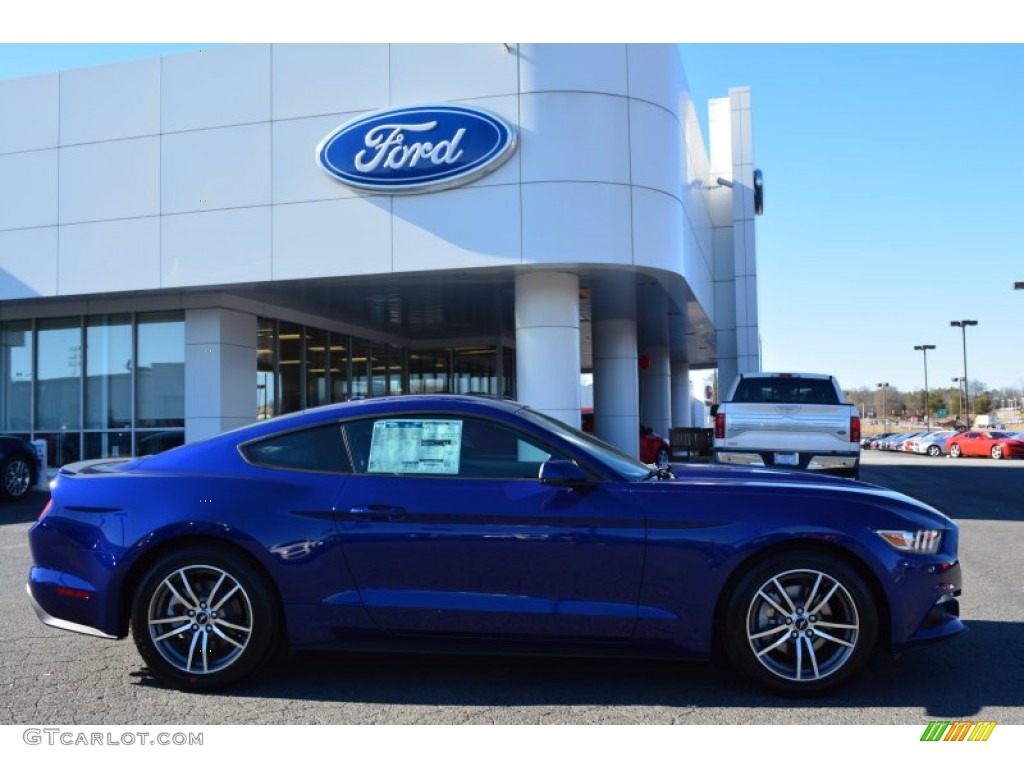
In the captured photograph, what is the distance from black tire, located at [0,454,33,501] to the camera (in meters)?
13.6

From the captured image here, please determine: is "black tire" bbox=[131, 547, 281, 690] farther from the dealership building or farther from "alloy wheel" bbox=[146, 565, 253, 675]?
the dealership building

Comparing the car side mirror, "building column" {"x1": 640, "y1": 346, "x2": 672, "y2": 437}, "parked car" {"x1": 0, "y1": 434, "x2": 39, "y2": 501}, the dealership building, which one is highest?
the dealership building

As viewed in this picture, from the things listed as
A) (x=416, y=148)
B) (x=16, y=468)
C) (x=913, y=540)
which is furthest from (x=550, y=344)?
(x=913, y=540)

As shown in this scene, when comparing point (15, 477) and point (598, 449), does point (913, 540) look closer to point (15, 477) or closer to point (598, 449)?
point (598, 449)

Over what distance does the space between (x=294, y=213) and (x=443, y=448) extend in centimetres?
1080

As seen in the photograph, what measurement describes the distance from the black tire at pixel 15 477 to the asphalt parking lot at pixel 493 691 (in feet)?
30.3

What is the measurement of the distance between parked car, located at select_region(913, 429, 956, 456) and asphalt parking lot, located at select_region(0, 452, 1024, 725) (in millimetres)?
39601

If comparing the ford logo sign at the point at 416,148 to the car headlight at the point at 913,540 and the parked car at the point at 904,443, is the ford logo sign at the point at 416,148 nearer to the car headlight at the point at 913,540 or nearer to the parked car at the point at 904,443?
the car headlight at the point at 913,540

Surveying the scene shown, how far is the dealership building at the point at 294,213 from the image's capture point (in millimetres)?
13609

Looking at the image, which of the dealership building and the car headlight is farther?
the dealership building

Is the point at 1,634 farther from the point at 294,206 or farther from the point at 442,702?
the point at 294,206

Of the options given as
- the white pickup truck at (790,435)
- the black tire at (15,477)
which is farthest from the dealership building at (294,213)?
the white pickup truck at (790,435)

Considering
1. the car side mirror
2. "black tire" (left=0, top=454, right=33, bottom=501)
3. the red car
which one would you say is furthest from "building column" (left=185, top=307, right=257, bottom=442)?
the red car
